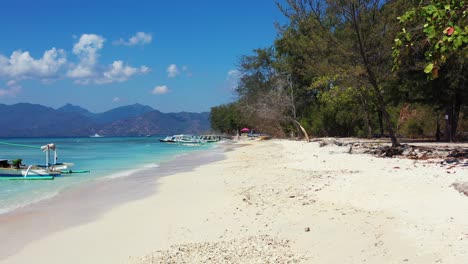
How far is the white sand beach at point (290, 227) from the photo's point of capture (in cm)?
518

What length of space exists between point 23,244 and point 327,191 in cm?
594

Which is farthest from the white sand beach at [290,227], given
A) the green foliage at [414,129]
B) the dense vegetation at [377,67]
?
the green foliage at [414,129]

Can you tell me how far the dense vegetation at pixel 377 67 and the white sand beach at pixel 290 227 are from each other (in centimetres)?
220

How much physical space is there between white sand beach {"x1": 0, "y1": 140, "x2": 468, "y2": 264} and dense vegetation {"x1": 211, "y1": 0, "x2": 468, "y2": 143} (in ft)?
7.22

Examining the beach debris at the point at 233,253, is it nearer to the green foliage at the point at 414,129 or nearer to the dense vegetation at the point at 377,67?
the dense vegetation at the point at 377,67

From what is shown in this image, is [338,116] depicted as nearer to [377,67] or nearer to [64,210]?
[377,67]

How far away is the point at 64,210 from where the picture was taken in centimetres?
991

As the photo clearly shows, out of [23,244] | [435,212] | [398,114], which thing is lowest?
[23,244]

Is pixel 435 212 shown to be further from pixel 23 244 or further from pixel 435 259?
pixel 23 244

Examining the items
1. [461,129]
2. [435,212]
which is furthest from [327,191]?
[461,129]

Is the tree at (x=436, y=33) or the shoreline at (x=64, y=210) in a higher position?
the tree at (x=436, y=33)

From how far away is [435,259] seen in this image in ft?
15.0

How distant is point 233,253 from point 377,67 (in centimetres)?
1642

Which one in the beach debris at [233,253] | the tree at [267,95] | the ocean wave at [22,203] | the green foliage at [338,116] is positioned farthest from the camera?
the tree at [267,95]
